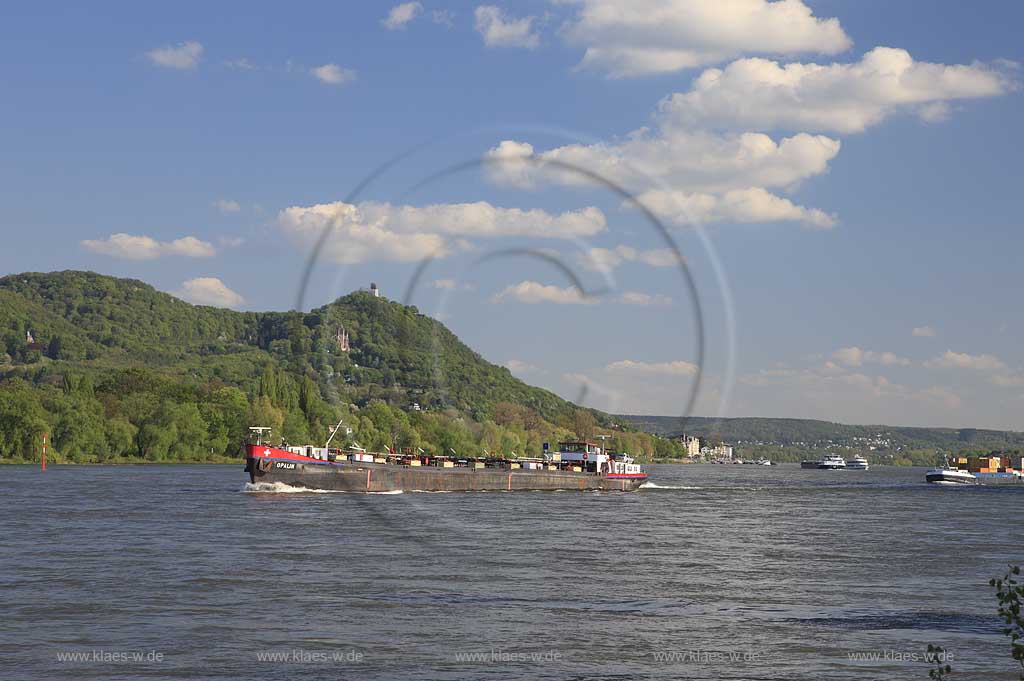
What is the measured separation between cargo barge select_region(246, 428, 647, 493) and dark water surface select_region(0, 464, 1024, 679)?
32.7m

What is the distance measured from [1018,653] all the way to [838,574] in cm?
3838

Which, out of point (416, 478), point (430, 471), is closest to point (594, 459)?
point (430, 471)

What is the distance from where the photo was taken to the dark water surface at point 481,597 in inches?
1308

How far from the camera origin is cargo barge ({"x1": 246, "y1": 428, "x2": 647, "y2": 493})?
124438 millimetres

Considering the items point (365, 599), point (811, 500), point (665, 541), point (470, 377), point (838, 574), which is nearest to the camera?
point (365, 599)

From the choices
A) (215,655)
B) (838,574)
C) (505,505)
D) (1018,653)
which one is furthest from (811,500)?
(1018,653)

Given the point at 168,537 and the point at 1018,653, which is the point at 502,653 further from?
the point at 168,537

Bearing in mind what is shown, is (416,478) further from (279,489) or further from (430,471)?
(279,489)

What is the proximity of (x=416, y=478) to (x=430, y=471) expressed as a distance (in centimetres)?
278

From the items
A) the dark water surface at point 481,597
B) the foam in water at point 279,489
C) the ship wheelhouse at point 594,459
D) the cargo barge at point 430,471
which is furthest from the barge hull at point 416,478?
the dark water surface at point 481,597

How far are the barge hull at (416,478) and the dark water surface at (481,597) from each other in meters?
32.6

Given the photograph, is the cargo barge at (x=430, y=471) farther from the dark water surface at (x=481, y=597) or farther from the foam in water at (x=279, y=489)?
the dark water surface at (x=481, y=597)

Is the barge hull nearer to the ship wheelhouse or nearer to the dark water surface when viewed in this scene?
the ship wheelhouse

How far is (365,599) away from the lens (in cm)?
4431
